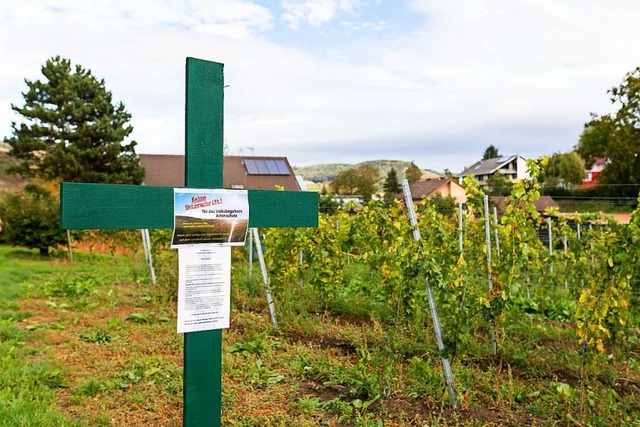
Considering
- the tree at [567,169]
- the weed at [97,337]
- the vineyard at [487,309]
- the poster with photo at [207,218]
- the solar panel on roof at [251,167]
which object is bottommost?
the weed at [97,337]

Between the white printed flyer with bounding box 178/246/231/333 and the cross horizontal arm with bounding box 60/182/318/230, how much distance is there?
0.62 ft

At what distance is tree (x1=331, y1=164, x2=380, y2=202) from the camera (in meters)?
54.6

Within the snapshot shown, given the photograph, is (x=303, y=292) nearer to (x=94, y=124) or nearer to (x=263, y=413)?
(x=263, y=413)

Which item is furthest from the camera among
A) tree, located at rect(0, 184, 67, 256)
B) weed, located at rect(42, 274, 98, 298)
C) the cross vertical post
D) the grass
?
tree, located at rect(0, 184, 67, 256)

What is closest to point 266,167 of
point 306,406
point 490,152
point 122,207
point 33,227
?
point 33,227

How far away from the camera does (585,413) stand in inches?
136

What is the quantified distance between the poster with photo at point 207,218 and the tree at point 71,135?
25382 mm

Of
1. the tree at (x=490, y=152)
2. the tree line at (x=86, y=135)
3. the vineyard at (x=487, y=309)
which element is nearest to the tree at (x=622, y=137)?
the tree line at (x=86, y=135)

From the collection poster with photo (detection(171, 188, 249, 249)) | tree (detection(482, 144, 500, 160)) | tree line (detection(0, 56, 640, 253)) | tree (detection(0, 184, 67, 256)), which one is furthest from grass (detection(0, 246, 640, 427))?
tree (detection(482, 144, 500, 160))

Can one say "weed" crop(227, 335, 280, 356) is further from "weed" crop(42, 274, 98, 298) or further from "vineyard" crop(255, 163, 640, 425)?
"weed" crop(42, 274, 98, 298)

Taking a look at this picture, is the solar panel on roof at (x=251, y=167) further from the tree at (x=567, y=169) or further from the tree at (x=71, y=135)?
the tree at (x=567, y=169)

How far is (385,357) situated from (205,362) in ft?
6.87

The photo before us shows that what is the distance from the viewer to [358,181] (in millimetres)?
55906

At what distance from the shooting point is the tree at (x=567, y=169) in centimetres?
4891
